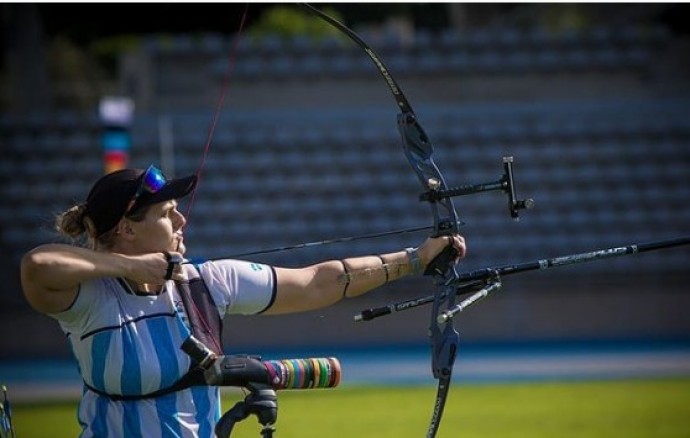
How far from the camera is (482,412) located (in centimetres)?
820

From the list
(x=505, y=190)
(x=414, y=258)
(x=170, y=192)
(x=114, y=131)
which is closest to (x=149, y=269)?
(x=170, y=192)

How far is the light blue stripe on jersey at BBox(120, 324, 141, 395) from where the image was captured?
3184 millimetres

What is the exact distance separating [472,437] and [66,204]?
8.65m

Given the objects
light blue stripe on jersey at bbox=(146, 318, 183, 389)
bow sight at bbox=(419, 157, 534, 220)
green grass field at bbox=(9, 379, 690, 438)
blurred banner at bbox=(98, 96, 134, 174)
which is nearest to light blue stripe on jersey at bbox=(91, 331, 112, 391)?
light blue stripe on jersey at bbox=(146, 318, 183, 389)

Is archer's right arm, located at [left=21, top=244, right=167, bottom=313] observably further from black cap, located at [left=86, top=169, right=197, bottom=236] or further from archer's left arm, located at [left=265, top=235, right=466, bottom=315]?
archer's left arm, located at [left=265, top=235, right=466, bottom=315]

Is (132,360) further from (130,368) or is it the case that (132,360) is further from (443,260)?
(443,260)

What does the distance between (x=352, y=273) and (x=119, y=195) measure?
2.23ft

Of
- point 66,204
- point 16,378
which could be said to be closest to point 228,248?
point 66,204

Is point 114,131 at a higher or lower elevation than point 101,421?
higher

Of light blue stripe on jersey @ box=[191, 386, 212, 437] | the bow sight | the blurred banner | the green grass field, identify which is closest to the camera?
light blue stripe on jersey @ box=[191, 386, 212, 437]

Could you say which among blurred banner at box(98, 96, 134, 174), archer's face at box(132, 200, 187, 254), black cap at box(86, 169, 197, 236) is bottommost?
archer's face at box(132, 200, 187, 254)

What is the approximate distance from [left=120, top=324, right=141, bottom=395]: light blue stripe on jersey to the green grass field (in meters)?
3.63

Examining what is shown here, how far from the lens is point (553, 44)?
15.8m

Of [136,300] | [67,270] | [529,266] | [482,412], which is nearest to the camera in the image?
[67,270]
